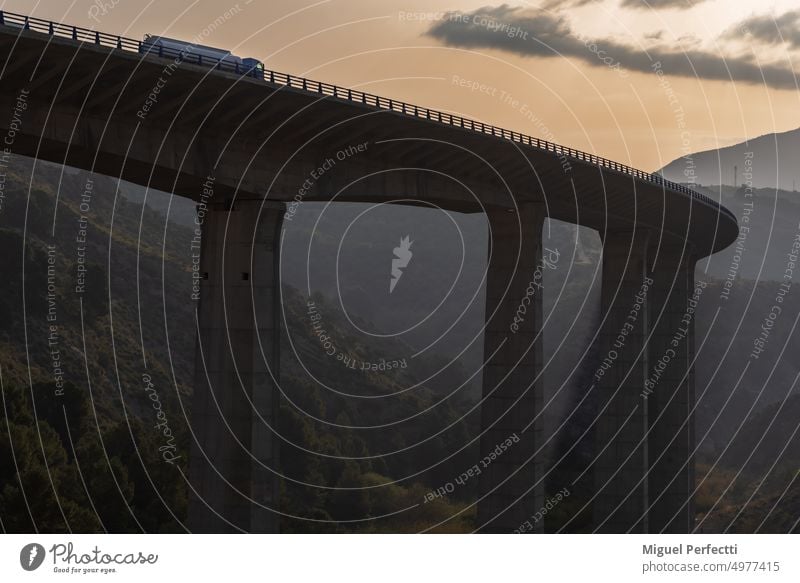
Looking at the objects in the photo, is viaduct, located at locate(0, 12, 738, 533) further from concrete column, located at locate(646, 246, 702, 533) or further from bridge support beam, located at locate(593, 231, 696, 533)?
concrete column, located at locate(646, 246, 702, 533)

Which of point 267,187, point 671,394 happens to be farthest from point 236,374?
point 671,394

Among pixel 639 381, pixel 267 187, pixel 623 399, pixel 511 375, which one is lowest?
pixel 623 399

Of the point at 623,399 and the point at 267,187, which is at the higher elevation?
the point at 267,187

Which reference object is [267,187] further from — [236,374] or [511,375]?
[511,375]

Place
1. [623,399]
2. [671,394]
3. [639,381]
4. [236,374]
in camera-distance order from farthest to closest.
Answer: [671,394] → [639,381] → [623,399] → [236,374]

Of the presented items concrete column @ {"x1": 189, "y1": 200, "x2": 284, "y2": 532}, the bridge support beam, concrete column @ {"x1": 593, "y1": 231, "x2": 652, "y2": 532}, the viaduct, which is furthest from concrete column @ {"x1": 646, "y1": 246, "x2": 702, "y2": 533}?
concrete column @ {"x1": 189, "y1": 200, "x2": 284, "y2": 532}

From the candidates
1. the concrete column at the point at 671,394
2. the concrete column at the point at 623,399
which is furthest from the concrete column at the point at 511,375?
the concrete column at the point at 671,394

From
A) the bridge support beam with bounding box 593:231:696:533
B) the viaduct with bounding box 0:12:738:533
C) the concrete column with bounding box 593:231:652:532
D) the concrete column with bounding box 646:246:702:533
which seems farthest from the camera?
the concrete column with bounding box 646:246:702:533

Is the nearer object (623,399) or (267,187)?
(267,187)
